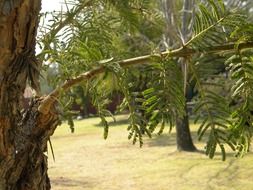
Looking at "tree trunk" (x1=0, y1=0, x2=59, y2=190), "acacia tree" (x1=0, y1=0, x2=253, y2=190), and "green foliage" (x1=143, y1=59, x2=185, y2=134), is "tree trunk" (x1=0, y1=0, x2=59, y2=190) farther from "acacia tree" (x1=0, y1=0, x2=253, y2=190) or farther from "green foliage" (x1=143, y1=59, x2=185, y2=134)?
"green foliage" (x1=143, y1=59, x2=185, y2=134)

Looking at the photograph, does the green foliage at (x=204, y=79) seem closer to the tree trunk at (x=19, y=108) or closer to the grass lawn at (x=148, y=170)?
the tree trunk at (x=19, y=108)

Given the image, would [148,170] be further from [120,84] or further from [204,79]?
[120,84]

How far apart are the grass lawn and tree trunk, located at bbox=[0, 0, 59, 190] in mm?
4878

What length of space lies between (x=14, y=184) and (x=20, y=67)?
1.09ft

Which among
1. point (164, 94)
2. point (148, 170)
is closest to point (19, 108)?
point (164, 94)

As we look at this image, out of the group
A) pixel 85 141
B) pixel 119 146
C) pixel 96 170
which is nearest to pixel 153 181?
pixel 96 170

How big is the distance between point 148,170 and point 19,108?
6.90m

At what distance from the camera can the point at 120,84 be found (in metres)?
1.10

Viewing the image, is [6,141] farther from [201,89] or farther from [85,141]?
[85,141]

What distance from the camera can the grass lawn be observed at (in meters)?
6.78

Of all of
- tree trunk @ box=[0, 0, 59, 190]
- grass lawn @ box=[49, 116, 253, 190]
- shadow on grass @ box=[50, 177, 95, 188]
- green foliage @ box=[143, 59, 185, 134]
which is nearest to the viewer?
green foliage @ box=[143, 59, 185, 134]

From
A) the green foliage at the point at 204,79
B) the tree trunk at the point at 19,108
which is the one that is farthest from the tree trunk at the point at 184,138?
the green foliage at the point at 204,79

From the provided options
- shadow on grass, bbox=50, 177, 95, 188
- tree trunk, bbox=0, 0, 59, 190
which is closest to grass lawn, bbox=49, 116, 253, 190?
shadow on grass, bbox=50, 177, 95, 188

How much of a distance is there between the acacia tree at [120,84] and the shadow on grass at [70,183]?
599 cm
